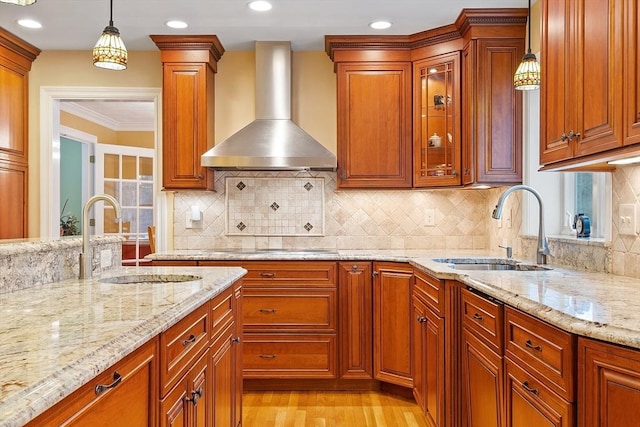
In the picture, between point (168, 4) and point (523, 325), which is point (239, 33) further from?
point (523, 325)

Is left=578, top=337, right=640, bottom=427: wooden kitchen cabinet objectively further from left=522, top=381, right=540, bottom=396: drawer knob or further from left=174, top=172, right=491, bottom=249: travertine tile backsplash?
left=174, top=172, right=491, bottom=249: travertine tile backsplash

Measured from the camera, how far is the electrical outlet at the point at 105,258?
2.38 meters

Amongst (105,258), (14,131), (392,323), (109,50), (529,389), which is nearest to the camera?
(529,389)

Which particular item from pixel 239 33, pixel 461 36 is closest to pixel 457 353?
pixel 461 36

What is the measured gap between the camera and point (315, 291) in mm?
3547

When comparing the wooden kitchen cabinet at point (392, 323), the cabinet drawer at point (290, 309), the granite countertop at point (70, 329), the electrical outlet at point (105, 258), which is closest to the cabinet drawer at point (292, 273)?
the cabinet drawer at point (290, 309)

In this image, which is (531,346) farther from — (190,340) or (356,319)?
(356,319)

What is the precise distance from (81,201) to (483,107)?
16.5 ft

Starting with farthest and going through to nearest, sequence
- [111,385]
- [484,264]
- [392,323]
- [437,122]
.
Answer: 1. [437,122]
2. [392,323]
3. [484,264]
4. [111,385]

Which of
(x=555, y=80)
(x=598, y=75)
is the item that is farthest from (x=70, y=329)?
(x=555, y=80)

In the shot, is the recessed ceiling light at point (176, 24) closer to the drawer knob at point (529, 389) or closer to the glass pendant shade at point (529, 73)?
the glass pendant shade at point (529, 73)

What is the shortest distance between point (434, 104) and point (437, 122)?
0.43ft

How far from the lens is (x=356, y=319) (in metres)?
3.54

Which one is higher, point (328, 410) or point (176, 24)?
point (176, 24)
